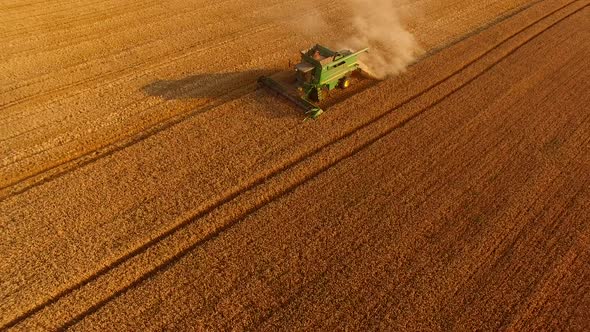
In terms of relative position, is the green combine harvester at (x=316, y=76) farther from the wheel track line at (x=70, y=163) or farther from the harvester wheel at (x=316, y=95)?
the wheel track line at (x=70, y=163)

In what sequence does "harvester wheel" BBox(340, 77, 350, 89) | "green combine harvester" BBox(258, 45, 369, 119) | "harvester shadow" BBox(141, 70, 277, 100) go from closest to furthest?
"green combine harvester" BBox(258, 45, 369, 119) → "harvester shadow" BBox(141, 70, 277, 100) → "harvester wheel" BBox(340, 77, 350, 89)

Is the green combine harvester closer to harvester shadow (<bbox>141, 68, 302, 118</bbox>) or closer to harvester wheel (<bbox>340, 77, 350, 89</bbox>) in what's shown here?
harvester wheel (<bbox>340, 77, 350, 89</bbox>)

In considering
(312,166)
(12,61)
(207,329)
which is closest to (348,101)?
(312,166)

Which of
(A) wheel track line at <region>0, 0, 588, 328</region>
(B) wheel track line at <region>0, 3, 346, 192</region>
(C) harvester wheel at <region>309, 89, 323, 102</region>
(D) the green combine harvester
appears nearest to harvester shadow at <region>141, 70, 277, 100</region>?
(B) wheel track line at <region>0, 3, 346, 192</region>

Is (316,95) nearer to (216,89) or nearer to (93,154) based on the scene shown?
(216,89)

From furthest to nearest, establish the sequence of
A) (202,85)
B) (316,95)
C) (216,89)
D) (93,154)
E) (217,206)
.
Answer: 1. (202,85)
2. (216,89)
3. (316,95)
4. (93,154)
5. (217,206)

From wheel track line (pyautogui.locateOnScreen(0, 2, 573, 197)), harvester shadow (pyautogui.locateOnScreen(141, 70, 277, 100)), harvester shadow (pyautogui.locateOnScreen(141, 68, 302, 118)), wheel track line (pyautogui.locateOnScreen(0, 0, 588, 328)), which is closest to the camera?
wheel track line (pyautogui.locateOnScreen(0, 0, 588, 328))

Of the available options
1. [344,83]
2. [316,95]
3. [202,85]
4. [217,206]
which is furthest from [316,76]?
[217,206]

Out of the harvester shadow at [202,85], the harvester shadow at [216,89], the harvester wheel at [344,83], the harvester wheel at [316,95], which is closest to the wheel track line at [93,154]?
the harvester shadow at [216,89]
